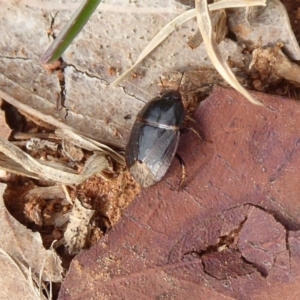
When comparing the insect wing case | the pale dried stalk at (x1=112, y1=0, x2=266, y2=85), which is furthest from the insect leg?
the pale dried stalk at (x1=112, y1=0, x2=266, y2=85)

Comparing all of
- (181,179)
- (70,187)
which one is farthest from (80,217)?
(181,179)

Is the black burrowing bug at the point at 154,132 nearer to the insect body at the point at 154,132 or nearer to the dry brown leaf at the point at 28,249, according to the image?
the insect body at the point at 154,132

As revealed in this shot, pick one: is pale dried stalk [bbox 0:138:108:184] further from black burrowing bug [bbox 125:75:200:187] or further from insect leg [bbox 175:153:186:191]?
insect leg [bbox 175:153:186:191]

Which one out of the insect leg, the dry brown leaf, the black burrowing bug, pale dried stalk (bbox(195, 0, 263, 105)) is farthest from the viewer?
the dry brown leaf

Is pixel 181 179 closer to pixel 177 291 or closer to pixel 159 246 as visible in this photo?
pixel 159 246

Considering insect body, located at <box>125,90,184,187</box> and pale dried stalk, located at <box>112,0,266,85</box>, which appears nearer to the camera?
pale dried stalk, located at <box>112,0,266,85</box>

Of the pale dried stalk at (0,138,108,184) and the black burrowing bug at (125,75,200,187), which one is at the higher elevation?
the black burrowing bug at (125,75,200,187)

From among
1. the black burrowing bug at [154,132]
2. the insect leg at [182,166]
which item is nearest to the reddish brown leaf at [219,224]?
the insect leg at [182,166]
